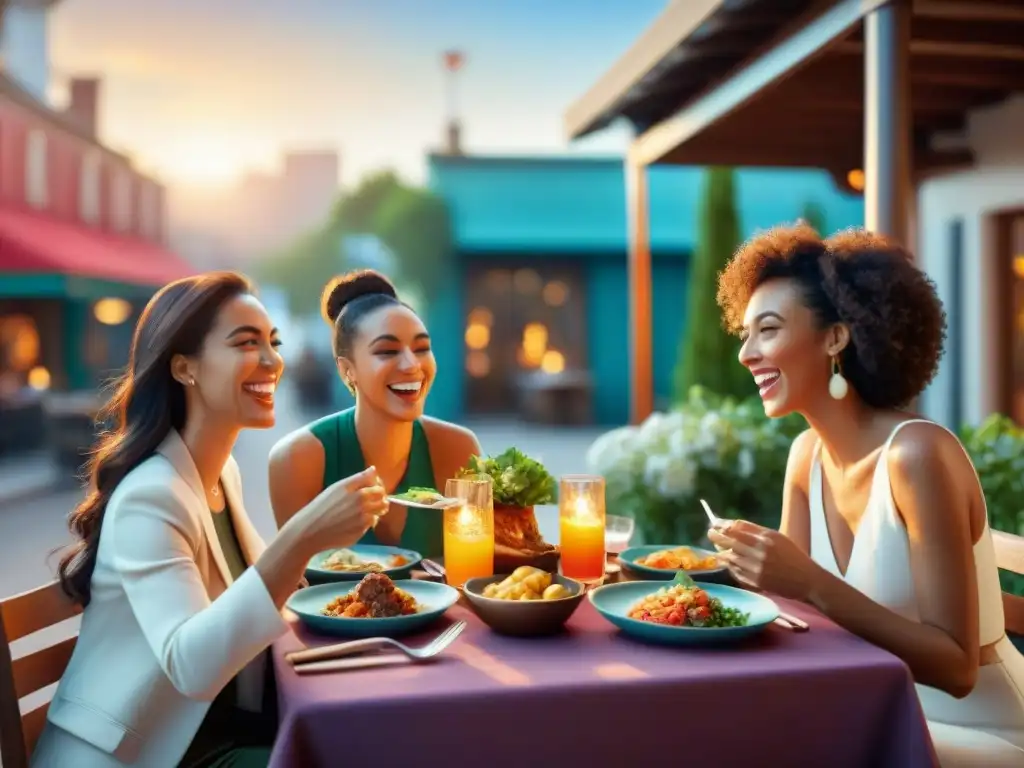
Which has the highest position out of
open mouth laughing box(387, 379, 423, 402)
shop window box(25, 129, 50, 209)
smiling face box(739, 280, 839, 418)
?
shop window box(25, 129, 50, 209)

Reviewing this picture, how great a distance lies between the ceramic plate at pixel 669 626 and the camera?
1.64 m

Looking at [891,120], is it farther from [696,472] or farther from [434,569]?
[434,569]

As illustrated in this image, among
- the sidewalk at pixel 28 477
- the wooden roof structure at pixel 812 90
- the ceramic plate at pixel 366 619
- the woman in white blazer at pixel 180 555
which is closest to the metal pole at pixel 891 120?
the wooden roof structure at pixel 812 90

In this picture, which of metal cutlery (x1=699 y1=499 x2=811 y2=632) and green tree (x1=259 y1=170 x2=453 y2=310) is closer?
metal cutlery (x1=699 y1=499 x2=811 y2=632)

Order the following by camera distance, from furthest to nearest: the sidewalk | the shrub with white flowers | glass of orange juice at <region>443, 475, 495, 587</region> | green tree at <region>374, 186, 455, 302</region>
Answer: green tree at <region>374, 186, 455, 302</region>, the sidewalk, the shrub with white flowers, glass of orange juice at <region>443, 475, 495, 587</region>

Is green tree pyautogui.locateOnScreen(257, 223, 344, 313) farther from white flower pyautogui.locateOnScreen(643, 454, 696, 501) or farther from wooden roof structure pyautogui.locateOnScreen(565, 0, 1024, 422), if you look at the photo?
white flower pyautogui.locateOnScreen(643, 454, 696, 501)

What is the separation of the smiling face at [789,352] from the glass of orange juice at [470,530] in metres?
0.63

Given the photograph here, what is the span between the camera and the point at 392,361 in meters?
2.39

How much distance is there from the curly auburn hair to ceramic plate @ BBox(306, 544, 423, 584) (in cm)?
103

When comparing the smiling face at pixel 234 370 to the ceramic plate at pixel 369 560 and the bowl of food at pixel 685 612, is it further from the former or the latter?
the bowl of food at pixel 685 612

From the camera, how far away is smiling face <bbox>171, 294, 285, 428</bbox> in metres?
1.80

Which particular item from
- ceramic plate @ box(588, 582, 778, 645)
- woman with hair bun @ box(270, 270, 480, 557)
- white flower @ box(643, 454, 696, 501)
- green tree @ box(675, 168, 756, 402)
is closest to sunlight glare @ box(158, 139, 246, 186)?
green tree @ box(675, 168, 756, 402)

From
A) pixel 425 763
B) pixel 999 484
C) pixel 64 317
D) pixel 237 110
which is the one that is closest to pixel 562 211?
pixel 64 317

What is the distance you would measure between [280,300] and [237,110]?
26.4 feet
